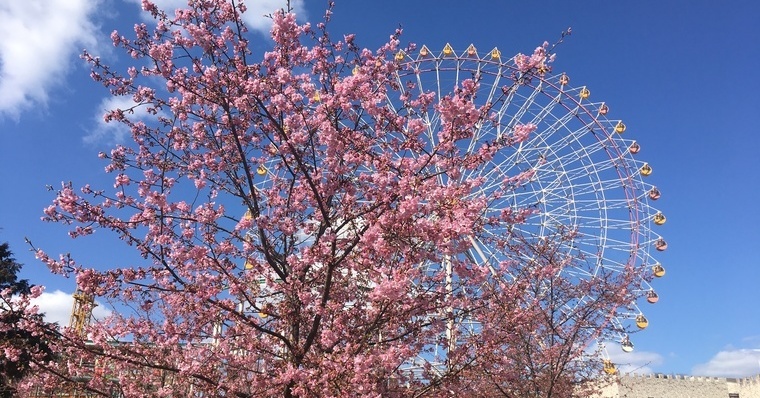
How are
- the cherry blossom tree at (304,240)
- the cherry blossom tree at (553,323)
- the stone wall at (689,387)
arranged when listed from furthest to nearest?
the stone wall at (689,387) < the cherry blossom tree at (553,323) < the cherry blossom tree at (304,240)

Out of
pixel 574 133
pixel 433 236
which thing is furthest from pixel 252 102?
pixel 574 133

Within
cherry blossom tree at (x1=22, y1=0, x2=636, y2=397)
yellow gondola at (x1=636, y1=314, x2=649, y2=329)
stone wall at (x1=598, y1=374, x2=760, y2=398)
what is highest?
stone wall at (x1=598, y1=374, x2=760, y2=398)

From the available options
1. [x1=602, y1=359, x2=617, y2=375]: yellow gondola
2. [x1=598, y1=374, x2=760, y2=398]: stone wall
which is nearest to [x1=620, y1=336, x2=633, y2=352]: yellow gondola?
[x1=602, y1=359, x2=617, y2=375]: yellow gondola

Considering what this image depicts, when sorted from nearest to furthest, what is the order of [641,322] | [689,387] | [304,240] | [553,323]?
[304,240], [553,323], [641,322], [689,387]

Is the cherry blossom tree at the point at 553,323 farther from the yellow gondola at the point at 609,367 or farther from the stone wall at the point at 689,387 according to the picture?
the stone wall at the point at 689,387

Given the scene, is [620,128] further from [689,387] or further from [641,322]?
[689,387]

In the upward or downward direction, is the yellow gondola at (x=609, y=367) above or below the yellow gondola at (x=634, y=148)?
below

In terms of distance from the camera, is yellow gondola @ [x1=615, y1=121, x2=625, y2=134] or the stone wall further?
the stone wall

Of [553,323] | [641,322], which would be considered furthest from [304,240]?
[641,322]

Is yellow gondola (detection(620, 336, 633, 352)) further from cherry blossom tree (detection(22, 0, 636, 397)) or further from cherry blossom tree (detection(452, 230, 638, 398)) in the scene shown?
cherry blossom tree (detection(22, 0, 636, 397))

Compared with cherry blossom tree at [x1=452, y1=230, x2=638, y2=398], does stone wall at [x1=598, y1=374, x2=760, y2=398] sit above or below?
above

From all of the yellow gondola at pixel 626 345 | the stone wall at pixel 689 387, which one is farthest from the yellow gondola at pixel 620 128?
the stone wall at pixel 689 387

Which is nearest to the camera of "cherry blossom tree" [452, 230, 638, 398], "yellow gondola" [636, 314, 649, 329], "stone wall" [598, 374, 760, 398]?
"cherry blossom tree" [452, 230, 638, 398]

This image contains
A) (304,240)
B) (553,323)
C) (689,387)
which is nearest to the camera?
(304,240)
